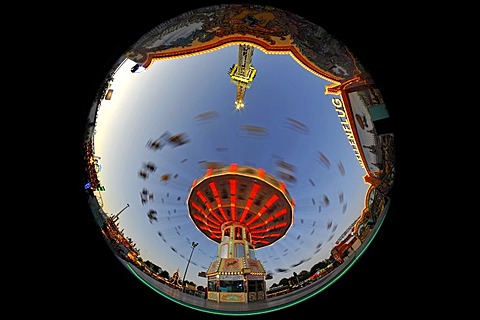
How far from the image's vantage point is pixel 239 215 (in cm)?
1347

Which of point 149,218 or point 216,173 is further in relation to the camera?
point 216,173

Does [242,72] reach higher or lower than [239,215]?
lower

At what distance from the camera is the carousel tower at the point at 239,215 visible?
350 inches

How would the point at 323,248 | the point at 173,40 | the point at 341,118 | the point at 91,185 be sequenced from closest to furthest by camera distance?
the point at 173,40 < the point at 91,185 < the point at 341,118 < the point at 323,248

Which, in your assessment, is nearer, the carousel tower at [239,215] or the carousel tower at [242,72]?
the carousel tower at [242,72]

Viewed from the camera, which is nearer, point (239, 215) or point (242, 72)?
point (242, 72)

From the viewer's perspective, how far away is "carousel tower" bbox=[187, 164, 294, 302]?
8.90m

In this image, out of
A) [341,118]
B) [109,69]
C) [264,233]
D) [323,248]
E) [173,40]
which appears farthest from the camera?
[264,233]

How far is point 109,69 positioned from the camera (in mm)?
4613

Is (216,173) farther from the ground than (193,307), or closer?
farther from the ground

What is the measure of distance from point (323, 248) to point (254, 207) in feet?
20.1

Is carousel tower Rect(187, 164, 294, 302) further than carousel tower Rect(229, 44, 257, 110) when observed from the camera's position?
Yes

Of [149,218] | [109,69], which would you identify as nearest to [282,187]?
[149,218]

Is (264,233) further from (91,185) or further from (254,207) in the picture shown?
(91,185)
